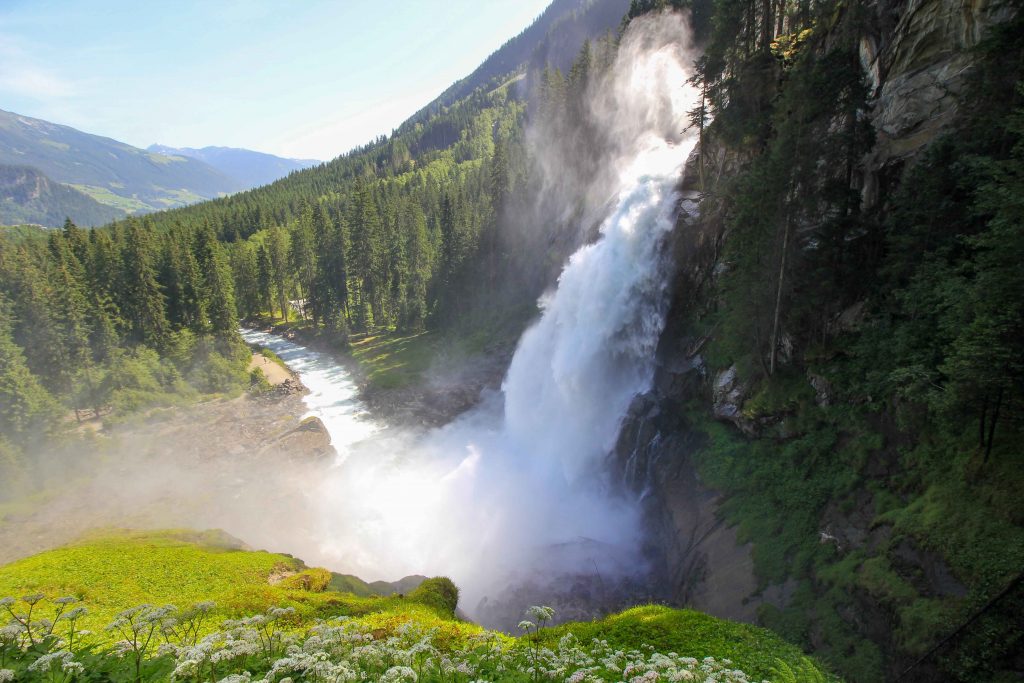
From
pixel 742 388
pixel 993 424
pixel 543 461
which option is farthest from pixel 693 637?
pixel 543 461

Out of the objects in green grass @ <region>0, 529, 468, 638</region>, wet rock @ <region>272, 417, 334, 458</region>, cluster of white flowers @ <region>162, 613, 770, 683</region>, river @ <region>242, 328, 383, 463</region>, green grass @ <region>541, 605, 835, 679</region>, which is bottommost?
river @ <region>242, 328, 383, 463</region>

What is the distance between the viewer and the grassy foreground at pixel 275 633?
680 cm

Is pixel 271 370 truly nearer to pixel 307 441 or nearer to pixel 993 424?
pixel 307 441

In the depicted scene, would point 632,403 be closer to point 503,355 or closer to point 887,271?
point 887,271

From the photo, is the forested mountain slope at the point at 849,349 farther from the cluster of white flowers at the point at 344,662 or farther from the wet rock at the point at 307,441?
the wet rock at the point at 307,441

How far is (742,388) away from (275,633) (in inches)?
795

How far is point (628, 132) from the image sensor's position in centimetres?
4853

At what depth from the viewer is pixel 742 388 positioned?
22438 millimetres

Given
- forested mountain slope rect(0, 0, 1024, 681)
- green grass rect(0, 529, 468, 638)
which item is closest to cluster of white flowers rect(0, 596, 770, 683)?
green grass rect(0, 529, 468, 638)

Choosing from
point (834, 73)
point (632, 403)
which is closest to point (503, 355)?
point (632, 403)

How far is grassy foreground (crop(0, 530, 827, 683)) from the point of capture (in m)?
6.80

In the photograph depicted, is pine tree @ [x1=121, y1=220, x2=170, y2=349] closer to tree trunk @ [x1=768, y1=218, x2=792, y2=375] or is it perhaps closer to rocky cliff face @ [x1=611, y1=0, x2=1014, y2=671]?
rocky cliff face @ [x1=611, y1=0, x2=1014, y2=671]

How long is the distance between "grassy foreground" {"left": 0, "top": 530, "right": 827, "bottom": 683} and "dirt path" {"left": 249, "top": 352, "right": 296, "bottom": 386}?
28.5 meters

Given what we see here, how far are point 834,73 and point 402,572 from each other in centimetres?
2980
